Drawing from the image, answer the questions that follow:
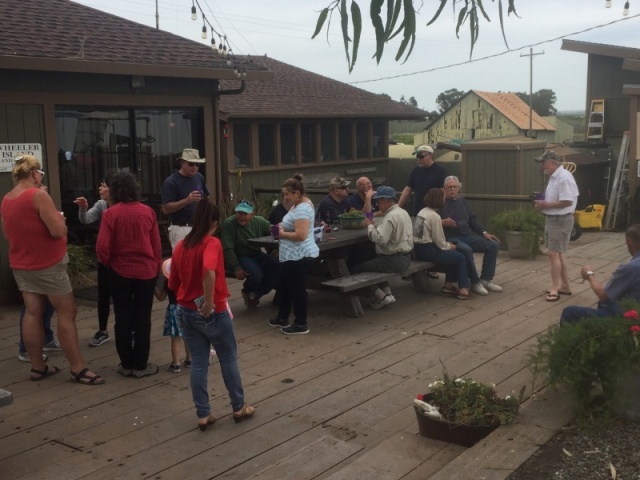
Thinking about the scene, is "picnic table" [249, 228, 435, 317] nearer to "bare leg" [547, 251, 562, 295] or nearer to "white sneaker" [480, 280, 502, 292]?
"white sneaker" [480, 280, 502, 292]

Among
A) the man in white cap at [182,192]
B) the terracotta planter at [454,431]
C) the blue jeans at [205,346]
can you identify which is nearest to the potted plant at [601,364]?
the terracotta planter at [454,431]

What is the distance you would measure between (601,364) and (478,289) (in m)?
4.36

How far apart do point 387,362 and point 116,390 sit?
2.09 meters

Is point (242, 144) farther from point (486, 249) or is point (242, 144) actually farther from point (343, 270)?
point (343, 270)

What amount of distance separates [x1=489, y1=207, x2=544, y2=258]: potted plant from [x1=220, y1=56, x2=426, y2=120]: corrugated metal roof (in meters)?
6.33

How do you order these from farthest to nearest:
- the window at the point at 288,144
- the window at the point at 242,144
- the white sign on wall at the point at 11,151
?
1. the window at the point at 288,144
2. the window at the point at 242,144
3. the white sign on wall at the point at 11,151

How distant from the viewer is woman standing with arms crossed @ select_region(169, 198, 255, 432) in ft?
15.6

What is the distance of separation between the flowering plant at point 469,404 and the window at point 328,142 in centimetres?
1410

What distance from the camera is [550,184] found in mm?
8219

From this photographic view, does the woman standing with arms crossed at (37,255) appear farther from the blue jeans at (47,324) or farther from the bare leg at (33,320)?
the blue jeans at (47,324)

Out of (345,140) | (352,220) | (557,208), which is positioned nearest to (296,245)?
(352,220)

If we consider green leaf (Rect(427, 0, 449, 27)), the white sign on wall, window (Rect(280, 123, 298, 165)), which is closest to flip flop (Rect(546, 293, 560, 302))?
the white sign on wall

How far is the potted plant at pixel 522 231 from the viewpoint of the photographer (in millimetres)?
10805

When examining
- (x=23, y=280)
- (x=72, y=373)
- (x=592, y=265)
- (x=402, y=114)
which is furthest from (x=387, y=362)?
(x=402, y=114)
